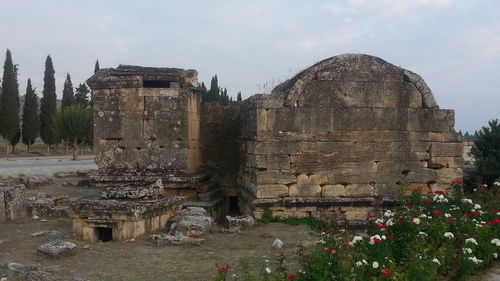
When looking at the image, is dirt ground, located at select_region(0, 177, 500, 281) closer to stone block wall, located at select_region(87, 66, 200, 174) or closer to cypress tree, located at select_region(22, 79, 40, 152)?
stone block wall, located at select_region(87, 66, 200, 174)

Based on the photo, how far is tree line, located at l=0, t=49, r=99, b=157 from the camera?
3534 cm

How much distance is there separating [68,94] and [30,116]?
25.1 feet

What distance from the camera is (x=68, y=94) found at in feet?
160

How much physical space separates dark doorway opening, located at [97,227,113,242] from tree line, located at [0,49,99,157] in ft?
91.4

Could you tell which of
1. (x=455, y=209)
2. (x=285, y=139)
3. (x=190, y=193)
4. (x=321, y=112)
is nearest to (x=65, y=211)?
(x=190, y=193)

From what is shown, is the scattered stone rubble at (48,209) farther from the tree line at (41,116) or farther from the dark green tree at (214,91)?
the dark green tree at (214,91)

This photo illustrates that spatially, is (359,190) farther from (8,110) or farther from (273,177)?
(8,110)

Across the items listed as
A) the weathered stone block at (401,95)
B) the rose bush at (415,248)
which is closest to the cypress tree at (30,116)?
the weathered stone block at (401,95)

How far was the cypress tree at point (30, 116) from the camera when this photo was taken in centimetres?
4125

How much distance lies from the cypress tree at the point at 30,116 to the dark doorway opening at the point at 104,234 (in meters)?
36.4

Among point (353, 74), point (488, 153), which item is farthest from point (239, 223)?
point (488, 153)

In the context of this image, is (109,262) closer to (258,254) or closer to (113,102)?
(258,254)

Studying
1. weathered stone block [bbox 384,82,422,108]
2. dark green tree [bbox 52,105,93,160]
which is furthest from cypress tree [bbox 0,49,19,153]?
weathered stone block [bbox 384,82,422,108]

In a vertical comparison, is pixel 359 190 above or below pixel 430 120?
below
